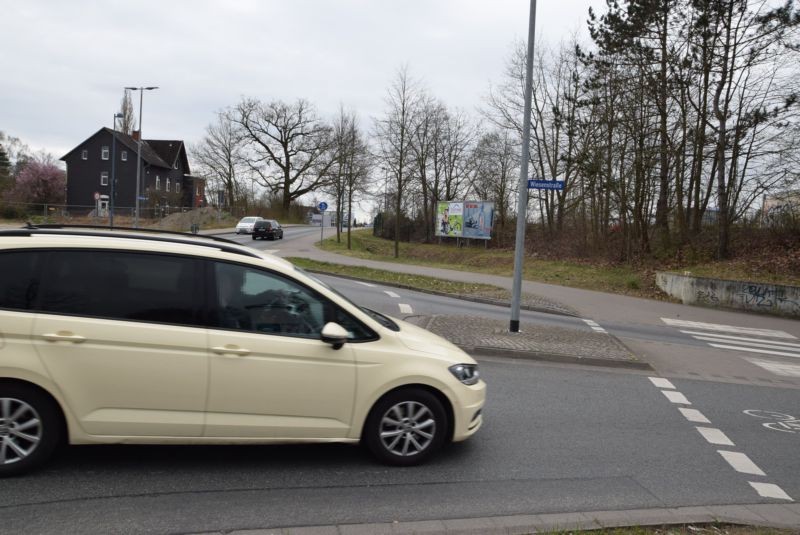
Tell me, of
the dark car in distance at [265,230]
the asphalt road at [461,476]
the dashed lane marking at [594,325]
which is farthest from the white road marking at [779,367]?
the dark car in distance at [265,230]

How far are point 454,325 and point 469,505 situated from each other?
7459mm

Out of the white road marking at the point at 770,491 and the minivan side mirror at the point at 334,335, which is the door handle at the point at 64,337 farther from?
the white road marking at the point at 770,491

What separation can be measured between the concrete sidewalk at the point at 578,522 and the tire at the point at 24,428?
5.25ft

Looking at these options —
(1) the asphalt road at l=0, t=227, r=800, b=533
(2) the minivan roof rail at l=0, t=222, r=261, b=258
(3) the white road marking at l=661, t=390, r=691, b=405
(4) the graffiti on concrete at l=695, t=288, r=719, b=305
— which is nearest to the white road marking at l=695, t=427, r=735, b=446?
(1) the asphalt road at l=0, t=227, r=800, b=533

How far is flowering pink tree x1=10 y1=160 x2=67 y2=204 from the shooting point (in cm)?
5671

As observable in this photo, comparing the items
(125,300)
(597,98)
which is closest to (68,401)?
(125,300)

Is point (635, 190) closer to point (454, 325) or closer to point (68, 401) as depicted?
point (454, 325)

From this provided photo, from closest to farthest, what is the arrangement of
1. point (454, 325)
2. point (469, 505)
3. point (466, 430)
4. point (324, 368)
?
point (469, 505) < point (324, 368) < point (466, 430) < point (454, 325)

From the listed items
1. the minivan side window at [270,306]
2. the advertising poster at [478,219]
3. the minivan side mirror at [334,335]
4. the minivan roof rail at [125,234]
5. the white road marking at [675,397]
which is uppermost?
the advertising poster at [478,219]

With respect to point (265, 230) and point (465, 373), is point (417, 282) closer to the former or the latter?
point (465, 373)

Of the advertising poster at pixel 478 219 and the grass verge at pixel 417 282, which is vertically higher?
the advertising poster at pixel 478 219

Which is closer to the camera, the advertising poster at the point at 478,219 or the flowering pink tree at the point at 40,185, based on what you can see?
the advertising poster at the point at 478,219

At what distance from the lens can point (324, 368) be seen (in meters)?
4.51

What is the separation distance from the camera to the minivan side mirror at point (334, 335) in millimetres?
4449
